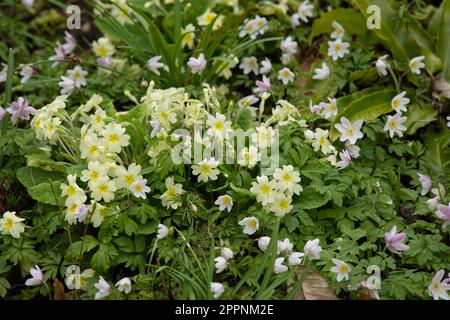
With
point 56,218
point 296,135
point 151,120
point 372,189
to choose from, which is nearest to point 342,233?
point 372,189

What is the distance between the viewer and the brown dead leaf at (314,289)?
2578 mm

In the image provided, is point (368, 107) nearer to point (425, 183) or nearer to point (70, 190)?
point (425, 183)

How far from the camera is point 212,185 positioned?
2.93 m

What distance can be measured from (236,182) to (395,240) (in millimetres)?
696

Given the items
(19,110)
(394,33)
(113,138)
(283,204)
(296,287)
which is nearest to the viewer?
(296,287)

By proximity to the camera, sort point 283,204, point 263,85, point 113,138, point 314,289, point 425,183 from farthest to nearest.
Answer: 1. point 263,85
2. point 425,183
3. point 113,138
4. point 283,204
5. point 314,289

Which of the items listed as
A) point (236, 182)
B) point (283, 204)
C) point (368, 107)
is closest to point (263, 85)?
point (368, 107)

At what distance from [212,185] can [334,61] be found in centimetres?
129

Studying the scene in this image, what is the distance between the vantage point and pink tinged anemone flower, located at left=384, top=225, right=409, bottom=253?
2.59m

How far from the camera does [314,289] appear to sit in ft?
8.52

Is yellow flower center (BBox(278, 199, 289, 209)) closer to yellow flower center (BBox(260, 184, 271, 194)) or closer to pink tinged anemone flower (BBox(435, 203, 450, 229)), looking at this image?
yellow flower center (BBox(260, 184, 271, 194))

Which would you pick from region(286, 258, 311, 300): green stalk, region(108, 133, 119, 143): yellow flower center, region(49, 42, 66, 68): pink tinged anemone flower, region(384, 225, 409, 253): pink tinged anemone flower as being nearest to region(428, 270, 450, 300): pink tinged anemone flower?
region(384, 225, 409, 253): pink tinged anemone flower
